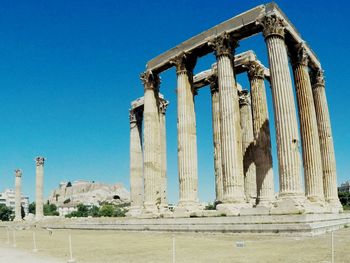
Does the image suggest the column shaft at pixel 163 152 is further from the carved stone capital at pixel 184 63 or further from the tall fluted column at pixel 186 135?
the carved stone capital at pixel 184 63

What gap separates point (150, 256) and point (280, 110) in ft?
60.2

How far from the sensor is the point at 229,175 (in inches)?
1325

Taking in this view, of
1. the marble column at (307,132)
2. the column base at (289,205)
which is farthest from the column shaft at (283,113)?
the marble column at (307,132)

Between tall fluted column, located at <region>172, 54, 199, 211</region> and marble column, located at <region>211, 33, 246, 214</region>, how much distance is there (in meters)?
5.30

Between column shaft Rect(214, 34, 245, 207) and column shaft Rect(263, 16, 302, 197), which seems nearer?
column shaft Rect(263, 16, 302, 197)

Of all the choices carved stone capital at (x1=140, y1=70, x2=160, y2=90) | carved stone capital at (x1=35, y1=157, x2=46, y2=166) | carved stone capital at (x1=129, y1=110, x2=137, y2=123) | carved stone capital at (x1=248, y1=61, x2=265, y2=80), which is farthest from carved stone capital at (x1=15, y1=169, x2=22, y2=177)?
carved stone capital at (x1=248, y1=61, x2=265, y2=80)

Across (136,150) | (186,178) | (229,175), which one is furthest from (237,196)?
(136,150)

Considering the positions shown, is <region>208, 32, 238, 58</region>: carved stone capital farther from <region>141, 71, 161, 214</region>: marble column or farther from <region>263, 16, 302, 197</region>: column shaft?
<region>141, 71, 161, 214</region>: marble column

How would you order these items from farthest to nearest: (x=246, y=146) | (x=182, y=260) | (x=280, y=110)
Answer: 1. (x=246, y=146)
2. (x=280, y=110)
3. (x=182, y=260)

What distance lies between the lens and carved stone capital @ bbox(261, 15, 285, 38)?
1296 inches

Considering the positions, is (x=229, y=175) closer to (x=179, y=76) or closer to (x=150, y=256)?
(x=179, y=76)

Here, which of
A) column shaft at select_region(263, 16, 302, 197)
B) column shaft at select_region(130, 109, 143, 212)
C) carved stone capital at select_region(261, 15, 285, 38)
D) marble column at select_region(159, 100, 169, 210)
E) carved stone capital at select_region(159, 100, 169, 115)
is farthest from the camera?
column shaft at select_region(130, 109, 143, 212)

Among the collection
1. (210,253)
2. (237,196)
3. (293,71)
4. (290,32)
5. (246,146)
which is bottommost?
(210,253)

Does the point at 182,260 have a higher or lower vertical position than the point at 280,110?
lower
